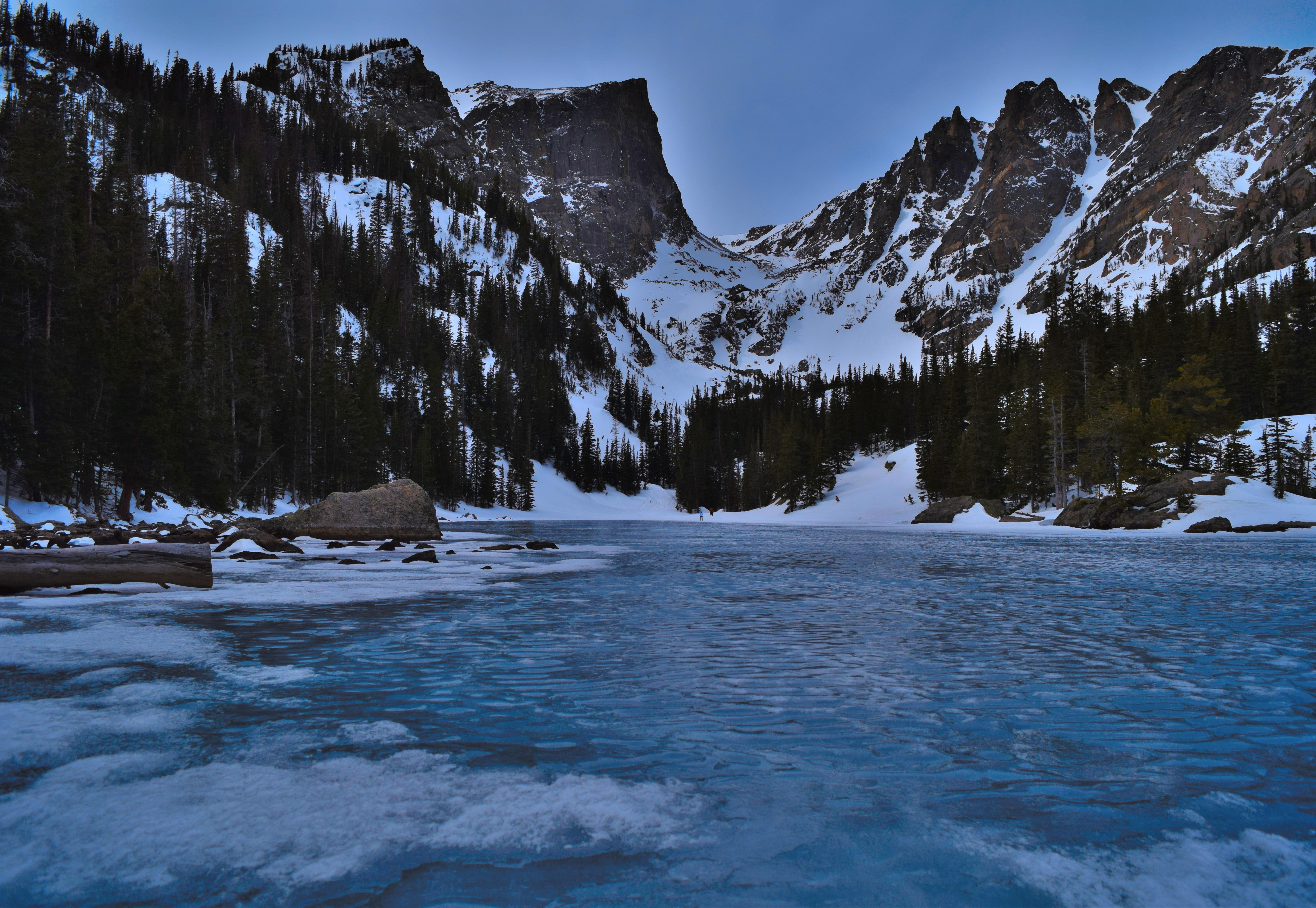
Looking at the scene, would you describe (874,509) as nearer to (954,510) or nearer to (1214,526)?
(954,510)

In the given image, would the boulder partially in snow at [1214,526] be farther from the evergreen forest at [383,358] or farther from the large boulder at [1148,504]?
the evergreen forest at [383,358]

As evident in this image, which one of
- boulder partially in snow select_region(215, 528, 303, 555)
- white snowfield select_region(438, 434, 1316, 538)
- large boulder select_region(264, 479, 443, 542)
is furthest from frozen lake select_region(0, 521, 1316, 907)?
white snowfield select_region(438, 434, 1316, 538)

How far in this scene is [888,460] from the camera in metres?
85.3

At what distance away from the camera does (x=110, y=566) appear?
1177 centimetres

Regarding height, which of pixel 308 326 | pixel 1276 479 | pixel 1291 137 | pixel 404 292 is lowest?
pixel 1276 479

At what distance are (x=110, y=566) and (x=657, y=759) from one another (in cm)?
1213

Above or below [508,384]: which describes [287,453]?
below

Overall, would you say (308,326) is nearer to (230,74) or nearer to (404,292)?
(404,292)

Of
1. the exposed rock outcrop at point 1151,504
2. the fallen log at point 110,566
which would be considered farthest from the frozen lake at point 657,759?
the exposed rock outcrop at point 1151,504

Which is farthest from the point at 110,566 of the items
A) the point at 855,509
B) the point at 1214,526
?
the point at 855,509

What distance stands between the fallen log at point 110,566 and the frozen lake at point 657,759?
6.00 feet

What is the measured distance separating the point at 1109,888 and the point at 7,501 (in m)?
34.1

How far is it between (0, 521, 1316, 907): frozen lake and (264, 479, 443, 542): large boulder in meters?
18.8

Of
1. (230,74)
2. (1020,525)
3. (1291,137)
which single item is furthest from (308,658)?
(1291,137)
